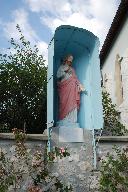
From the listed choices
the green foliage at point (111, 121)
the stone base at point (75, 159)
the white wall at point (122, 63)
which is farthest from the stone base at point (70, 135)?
the white wall at point (122, 63)

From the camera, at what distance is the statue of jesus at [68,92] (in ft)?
26.4

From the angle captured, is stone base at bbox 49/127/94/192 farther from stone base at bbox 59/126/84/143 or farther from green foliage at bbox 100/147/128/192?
green foliage at bbox 100/147/128/192

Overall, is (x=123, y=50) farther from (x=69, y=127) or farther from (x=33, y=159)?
(x=33, y=159)

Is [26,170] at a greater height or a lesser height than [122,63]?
lesser

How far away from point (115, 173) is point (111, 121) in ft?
13.8

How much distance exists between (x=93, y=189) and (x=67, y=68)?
276 cm

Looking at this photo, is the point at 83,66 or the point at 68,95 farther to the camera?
the point at 83,66

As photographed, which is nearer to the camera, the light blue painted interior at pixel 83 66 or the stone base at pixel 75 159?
the stone base at pixel 75 159

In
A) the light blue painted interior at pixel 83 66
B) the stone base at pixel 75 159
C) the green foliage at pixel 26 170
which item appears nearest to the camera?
the green foliage at pixel 26 170

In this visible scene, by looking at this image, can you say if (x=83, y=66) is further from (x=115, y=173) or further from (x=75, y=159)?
(x=115, y=173)

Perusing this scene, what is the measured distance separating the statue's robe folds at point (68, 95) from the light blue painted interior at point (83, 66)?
0.13 meters

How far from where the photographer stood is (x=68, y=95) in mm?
8180

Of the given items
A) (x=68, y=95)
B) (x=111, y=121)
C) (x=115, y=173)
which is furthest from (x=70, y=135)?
(x=111, y=121)

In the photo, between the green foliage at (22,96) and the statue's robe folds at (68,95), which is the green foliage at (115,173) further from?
the green foliage at (22,96)
